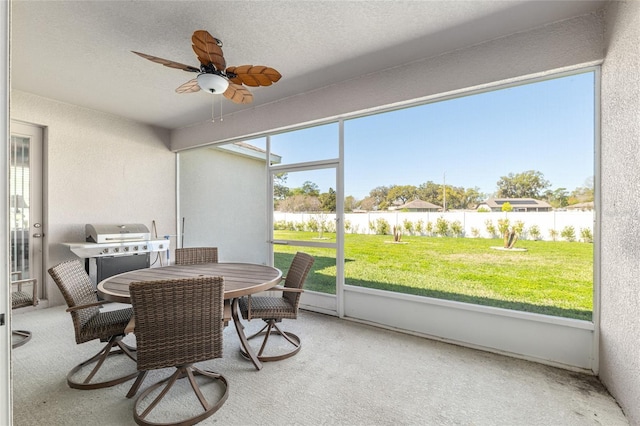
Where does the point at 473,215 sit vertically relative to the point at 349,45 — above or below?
below

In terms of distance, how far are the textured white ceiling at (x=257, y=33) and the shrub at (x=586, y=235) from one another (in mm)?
1676

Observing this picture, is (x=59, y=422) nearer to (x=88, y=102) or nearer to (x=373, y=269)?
(x=373, y=269)

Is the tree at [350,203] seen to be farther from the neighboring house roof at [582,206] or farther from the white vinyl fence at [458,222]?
the neighboring house roof at [582,206]

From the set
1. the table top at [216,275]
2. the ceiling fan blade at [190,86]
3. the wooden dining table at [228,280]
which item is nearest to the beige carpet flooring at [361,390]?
the wooden dining table at [228,280]

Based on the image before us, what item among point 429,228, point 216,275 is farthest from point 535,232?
point 216,275

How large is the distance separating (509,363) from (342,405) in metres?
1.54

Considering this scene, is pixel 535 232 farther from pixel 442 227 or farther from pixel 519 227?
pixel 442 227

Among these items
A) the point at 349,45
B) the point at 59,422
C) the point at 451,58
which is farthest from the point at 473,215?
the point at 59,422

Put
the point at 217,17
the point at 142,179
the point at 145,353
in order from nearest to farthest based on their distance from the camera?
the point at 145,353
the point at 217,17
the point at 142,179

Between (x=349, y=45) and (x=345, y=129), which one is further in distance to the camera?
(x=345, y=129)

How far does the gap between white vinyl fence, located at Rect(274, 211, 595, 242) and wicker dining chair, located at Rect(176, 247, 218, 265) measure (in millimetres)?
1047

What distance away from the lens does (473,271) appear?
3.02 metres

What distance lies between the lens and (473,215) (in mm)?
3002

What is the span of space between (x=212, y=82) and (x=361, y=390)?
2506 mm
